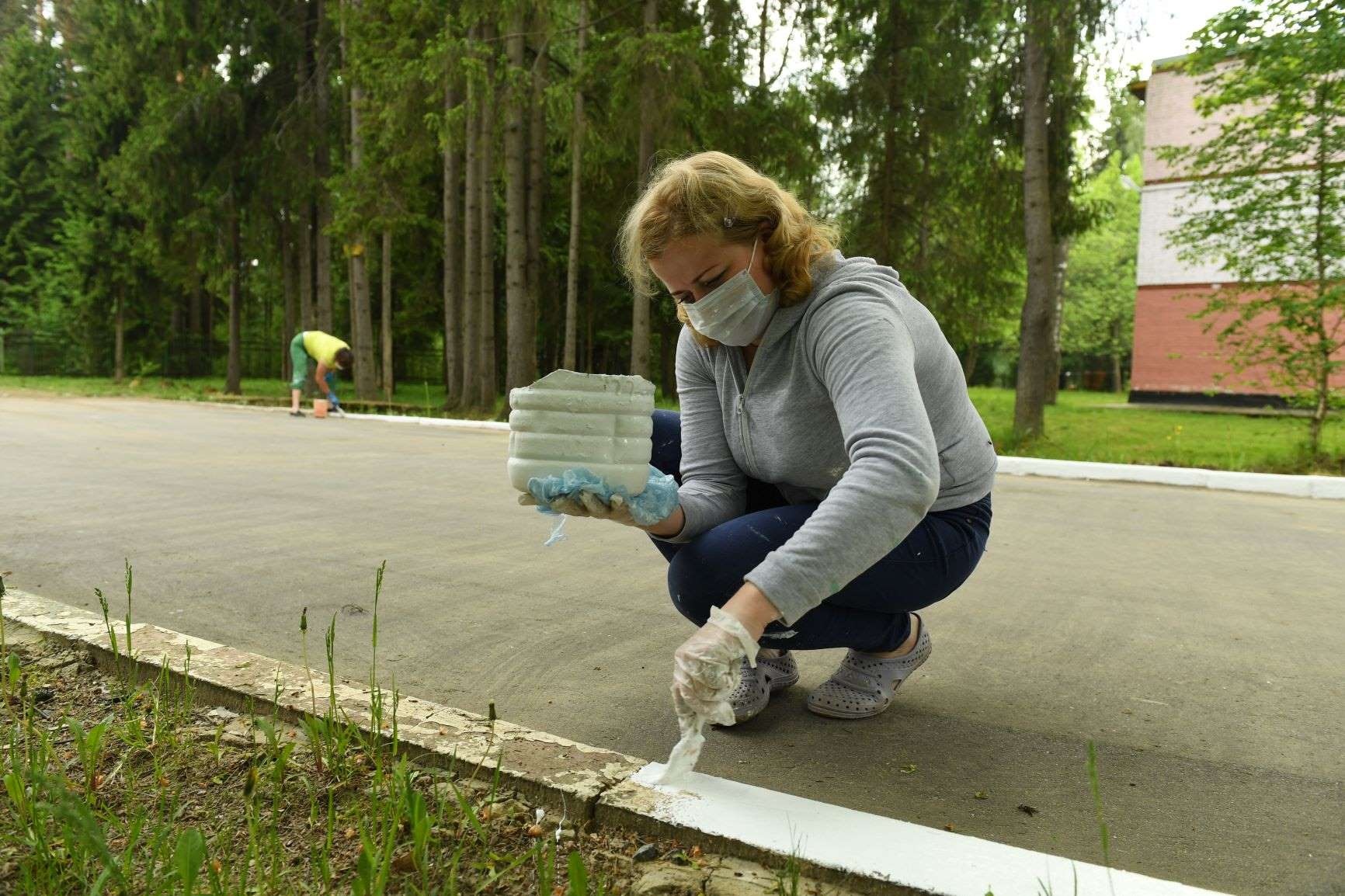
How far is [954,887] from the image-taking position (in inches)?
72.1

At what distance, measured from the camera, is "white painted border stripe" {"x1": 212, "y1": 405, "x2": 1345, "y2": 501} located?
8961 mm

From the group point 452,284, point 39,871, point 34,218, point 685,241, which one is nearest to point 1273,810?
point 685,241

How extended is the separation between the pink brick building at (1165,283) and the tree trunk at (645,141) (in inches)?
604

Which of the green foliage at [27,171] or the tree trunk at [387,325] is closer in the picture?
the tree trunk at [387,325]

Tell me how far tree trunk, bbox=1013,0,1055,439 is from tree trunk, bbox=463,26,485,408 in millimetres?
9133

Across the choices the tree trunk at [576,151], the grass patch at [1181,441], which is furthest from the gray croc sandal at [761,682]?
the tree trunk at [576,151]

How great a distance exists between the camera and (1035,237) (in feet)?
42.0

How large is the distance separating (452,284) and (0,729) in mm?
18829

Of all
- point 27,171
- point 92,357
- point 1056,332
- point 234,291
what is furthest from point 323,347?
point 27,171

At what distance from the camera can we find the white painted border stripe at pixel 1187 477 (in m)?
8.96

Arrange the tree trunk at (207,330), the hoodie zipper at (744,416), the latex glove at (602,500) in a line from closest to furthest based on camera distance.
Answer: the latex glove at (602,500) < the hoodie zipper at (744,416) < the tree trunk at (207,330)

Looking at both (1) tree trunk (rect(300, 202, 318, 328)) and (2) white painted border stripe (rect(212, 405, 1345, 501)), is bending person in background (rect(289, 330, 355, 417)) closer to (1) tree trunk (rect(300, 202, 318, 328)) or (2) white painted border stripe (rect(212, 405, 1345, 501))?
(1) tree trunk (rect(300, 202, 318, 328))

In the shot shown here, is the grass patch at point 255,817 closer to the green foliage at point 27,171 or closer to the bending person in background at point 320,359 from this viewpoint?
the bending person in background at point 320,359

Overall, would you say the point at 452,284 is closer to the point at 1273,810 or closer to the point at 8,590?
the point at 8,590
